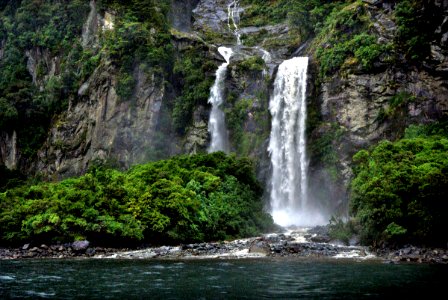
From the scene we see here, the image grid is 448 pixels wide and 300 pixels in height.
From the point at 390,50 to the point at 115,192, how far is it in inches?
1019

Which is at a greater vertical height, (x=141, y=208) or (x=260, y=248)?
(x=141, y=208)

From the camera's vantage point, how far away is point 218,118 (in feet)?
161

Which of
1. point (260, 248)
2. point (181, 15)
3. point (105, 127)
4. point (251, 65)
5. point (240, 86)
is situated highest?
point (181, 15)

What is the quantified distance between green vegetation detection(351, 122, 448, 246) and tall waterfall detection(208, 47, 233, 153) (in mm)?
22251

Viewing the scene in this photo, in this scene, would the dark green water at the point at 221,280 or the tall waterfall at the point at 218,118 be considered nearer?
the dark green water at the point at 221,280

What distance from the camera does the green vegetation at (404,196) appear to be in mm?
22703

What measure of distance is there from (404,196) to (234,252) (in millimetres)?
9423

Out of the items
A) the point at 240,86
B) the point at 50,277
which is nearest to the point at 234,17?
the point at 240,86

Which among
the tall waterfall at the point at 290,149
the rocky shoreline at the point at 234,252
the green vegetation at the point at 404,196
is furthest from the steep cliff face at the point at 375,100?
the rocky shoreline at the point at 234,252

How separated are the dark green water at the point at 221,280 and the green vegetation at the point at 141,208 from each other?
5825 mm

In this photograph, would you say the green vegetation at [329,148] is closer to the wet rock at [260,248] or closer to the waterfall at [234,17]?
the wet rock at [260,248]

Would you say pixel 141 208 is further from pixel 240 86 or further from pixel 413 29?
pixel 413 29

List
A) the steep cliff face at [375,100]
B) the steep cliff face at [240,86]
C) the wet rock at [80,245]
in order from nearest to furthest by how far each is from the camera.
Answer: the wet rock at [80,245], the steep cliff face at [375,100], the steep cliff face at [240,86]

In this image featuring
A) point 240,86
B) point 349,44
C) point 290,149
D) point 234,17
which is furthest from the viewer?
point 234,17
